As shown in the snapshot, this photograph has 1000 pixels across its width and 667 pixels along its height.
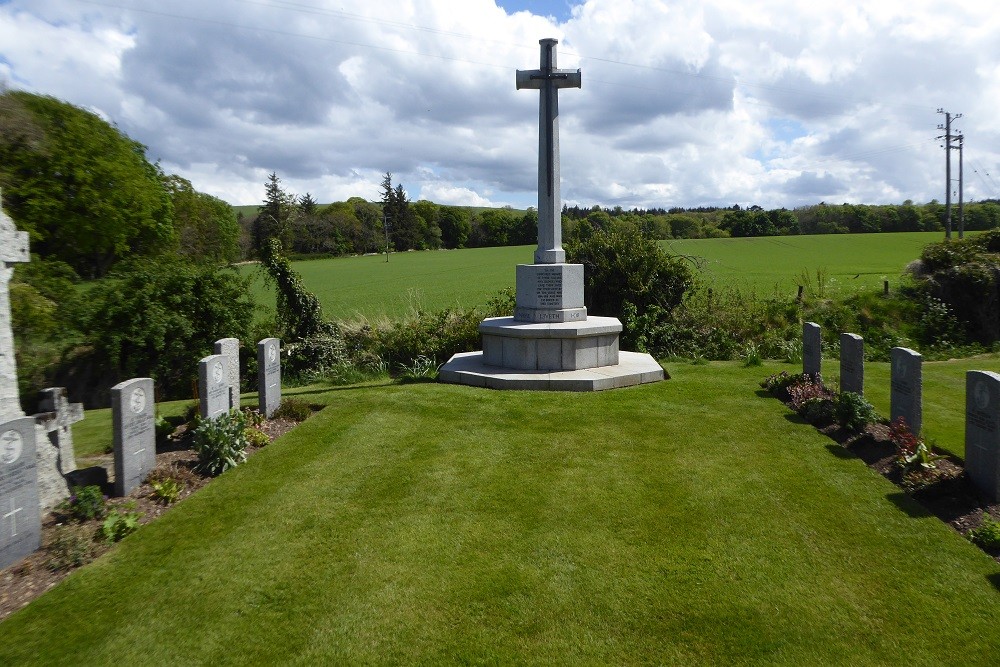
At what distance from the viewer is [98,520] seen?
17.2ft

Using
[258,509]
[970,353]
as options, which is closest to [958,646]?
[258,509]

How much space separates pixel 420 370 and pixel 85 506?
670cm

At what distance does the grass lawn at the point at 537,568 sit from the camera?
3.56 metres

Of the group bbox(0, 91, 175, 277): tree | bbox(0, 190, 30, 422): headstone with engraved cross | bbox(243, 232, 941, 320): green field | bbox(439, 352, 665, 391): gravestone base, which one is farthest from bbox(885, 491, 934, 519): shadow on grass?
bbox(0, 91, 175, 277): tree

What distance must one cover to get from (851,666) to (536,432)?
14.8 feet

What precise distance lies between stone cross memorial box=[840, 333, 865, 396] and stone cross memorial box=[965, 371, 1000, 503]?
Answer: 2.29m

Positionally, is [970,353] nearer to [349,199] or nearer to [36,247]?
[36,247]

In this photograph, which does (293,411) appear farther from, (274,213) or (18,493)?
(274,213)

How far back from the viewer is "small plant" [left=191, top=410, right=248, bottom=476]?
659cm

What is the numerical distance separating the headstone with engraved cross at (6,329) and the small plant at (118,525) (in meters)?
1.34

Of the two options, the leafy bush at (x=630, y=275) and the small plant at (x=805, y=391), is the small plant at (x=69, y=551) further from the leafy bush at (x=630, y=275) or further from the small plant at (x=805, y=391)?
the leafy bush at (x=630, y=275)

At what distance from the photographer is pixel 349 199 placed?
84312mm

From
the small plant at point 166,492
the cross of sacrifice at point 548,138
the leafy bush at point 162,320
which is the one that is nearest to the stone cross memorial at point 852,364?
the cross of sacrifice at point 548,138

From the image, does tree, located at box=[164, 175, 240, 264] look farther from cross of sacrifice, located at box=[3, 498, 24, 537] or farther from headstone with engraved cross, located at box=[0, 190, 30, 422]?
cross of sacrifice, located at box=[3, 498, 24, 537]
